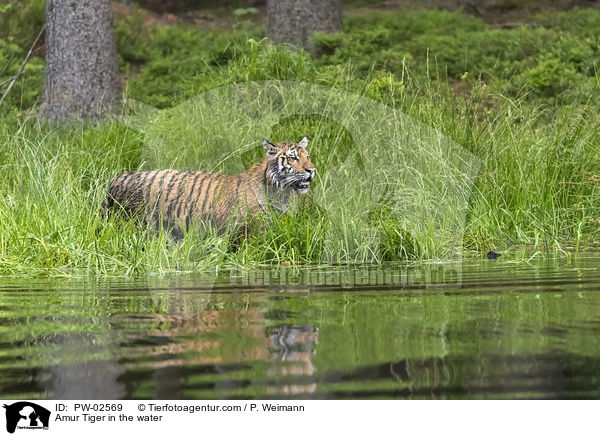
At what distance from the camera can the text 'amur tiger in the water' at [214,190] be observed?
305 inches

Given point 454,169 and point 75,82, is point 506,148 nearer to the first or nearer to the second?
point 454,169

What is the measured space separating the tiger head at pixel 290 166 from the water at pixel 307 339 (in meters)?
2.02

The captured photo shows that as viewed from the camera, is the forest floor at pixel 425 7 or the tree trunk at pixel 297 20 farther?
the forest floor at pixel 425 7

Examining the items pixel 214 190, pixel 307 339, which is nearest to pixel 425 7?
pixel 214 190

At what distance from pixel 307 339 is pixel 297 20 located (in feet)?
42.4

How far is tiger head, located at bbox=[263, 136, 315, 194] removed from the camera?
769 cm

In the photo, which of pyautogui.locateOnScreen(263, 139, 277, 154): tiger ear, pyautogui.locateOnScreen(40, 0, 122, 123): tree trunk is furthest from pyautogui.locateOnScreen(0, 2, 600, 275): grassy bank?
pyautogui.locateOnScreen(40, 0, 122, 123): tree trunk

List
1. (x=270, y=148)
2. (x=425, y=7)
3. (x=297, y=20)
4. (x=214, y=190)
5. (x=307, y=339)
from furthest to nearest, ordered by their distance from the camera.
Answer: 1. (x=425, y=7)
2. (x=297, y=20)
3. (x=214, y=190)
4. (x=270, y=148)
5. (x=307, y=339)

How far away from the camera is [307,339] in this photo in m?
3.59
